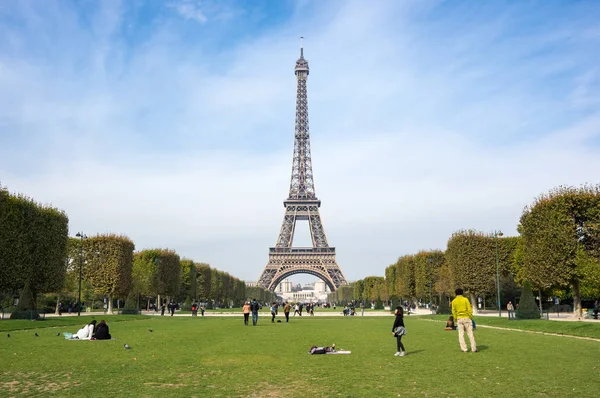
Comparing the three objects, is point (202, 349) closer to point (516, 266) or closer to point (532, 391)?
point (532, 391)

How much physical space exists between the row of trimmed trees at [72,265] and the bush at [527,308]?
37.6 metres

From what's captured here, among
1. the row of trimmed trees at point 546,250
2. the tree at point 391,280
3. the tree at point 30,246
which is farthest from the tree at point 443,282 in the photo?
the tree at point 30,246

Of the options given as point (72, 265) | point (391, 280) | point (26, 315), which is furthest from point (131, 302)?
point (391, 280)

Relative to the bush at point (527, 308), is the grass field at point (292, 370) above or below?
below

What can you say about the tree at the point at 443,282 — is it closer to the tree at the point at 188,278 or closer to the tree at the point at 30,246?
the tree at the point at 188,278

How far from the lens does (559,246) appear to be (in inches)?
1662

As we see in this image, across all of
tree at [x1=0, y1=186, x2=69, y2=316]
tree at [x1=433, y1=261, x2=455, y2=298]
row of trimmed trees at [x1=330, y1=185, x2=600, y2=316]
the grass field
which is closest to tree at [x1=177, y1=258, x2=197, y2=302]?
tree at [x1=433, y1=261, x2=455, y2=298]

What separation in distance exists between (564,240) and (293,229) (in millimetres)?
92638

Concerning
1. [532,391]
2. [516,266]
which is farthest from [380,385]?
[516,266]

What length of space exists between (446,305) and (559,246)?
17.6 metres

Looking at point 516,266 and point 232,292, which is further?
point 232,292

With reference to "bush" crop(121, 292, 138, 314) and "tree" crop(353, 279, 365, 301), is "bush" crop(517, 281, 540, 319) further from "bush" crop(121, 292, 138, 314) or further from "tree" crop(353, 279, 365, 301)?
"tree" crop(353, 279, 365, 301)

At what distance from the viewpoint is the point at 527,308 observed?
137ft

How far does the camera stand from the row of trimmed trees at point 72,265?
41.7 m
